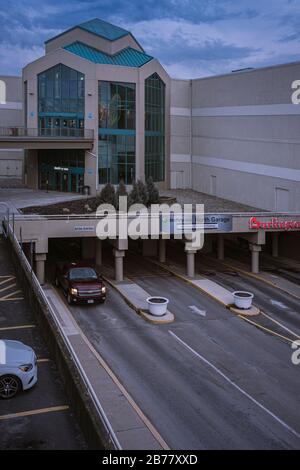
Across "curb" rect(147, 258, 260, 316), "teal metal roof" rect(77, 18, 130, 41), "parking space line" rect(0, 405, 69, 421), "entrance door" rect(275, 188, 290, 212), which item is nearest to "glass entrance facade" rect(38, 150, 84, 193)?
"teal metal roof" rect(77, 18, 130, 41)

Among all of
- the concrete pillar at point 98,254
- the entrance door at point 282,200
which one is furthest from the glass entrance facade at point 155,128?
the concrete pillar at point 98,254

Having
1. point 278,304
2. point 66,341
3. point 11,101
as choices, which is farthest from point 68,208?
point 11,101

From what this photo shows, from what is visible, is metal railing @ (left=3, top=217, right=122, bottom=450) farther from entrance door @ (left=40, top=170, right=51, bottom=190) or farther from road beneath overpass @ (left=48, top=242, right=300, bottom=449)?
entrance door @ (left=40, top=170, right=51, bottom=190)

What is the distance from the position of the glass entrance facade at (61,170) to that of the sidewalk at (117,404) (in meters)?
29.7

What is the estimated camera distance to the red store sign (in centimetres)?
3800

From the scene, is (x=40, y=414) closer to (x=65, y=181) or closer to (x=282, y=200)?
(x=282, y=200)

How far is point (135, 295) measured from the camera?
3247 cm

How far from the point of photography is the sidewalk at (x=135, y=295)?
28.0 metres

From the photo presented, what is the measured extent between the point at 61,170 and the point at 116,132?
6667mm

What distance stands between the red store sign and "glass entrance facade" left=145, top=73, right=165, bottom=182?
1926 centimetres

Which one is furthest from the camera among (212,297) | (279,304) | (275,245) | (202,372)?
(275,245)

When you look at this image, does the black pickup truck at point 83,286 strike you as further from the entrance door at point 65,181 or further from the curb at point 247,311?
the entrance door at point 65,181
